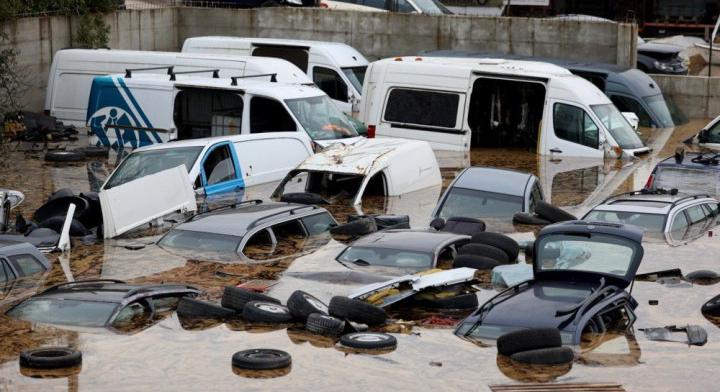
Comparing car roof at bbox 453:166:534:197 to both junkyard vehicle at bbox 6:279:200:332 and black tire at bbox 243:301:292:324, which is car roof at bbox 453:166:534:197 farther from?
junkyard vehicle at bbox 6:279:200:332

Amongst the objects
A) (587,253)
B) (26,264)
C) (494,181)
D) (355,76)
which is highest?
(355,76)

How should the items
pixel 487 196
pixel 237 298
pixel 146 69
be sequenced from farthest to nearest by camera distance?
pixel 146 69 < pixel 487 196 < pixel 237 298

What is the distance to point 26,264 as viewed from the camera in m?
15.0

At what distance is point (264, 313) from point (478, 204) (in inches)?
242

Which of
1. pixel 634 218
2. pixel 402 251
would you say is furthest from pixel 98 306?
pixel 634 218

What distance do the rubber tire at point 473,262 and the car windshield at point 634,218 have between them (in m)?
2.46

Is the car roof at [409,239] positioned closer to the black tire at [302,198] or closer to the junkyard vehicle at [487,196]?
the junkyard vehicle at [487,196]

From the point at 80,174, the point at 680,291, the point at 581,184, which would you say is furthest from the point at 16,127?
the point at 680,291

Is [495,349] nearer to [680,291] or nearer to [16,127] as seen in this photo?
[680,291]

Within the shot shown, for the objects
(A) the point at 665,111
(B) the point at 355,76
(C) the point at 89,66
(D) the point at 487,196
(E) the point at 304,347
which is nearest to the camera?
(E) the point at 304,347

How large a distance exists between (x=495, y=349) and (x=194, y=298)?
3552 mm

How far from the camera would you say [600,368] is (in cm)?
1186

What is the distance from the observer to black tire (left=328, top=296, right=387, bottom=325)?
13180 millimetres

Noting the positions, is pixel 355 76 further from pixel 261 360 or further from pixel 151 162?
pixel 261 360
